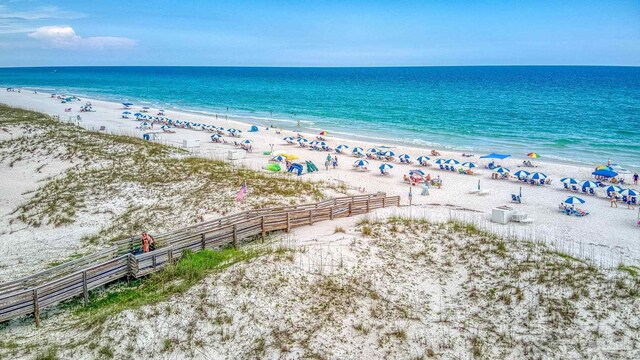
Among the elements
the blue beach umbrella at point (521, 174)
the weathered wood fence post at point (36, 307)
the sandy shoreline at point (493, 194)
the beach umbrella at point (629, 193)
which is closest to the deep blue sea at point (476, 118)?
the sandy shoreline at point (493, 194)

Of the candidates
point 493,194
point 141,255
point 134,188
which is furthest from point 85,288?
point 493,194

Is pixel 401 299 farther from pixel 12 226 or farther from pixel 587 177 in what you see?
pixel 587 177

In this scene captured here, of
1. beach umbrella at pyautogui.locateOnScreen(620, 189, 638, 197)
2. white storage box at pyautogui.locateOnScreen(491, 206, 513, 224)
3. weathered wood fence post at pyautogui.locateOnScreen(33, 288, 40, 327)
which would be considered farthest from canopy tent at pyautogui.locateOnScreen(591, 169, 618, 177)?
weathered wood fence post at pyautogui.locateOnScreen(33, 288, 40, 327)

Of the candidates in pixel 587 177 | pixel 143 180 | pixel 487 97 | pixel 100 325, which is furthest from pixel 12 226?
pixel 487 97

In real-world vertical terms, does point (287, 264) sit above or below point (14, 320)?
above

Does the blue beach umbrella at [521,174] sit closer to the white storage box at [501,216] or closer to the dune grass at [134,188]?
the white storage box at [501,216]

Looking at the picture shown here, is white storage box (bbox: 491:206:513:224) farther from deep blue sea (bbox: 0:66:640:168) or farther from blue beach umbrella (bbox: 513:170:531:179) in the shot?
deep blue sea (bbox: 0:66:640:168)

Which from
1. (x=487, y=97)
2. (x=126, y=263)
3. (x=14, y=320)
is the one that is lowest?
(x=14, y=320)

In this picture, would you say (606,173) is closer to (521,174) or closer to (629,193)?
(629,193)
